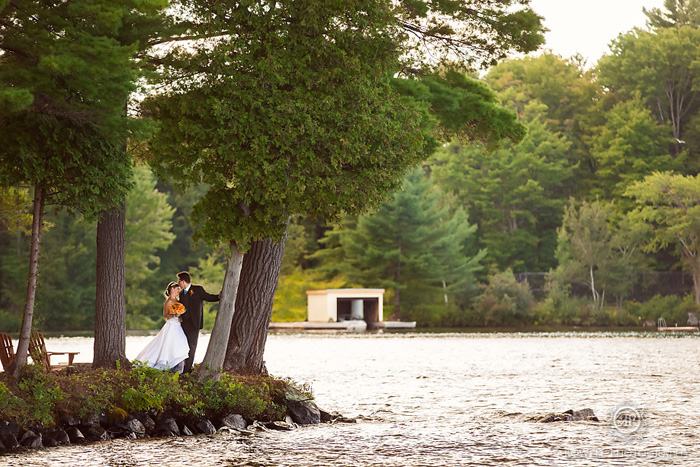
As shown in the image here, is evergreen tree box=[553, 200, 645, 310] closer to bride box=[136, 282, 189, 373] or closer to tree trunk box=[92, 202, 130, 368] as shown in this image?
tree trunk box=[92, 202, 130, 368]

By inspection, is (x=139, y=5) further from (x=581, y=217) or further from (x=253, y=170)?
(x=581, y=217)

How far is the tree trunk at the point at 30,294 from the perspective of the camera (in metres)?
12.1

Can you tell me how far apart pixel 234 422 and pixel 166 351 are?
69.7 inches

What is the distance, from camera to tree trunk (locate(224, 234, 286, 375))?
1430 cm

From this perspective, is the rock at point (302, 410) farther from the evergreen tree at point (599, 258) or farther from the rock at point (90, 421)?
the evergreen tree at point (599, 258)

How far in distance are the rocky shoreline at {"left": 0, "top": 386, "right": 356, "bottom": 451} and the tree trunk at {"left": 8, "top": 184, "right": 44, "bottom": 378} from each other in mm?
1280

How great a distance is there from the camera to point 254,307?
14391 millimetres

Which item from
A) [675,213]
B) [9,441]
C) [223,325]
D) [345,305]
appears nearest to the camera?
[9,441]

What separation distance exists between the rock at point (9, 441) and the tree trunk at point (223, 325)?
117 inches

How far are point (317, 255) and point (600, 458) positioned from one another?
4985 cm

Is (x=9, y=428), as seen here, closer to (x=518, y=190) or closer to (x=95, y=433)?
(x=95, y=433)

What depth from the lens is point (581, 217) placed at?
177ft

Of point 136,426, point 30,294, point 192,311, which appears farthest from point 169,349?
point 30,294

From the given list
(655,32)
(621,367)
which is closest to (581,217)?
(655,32)
